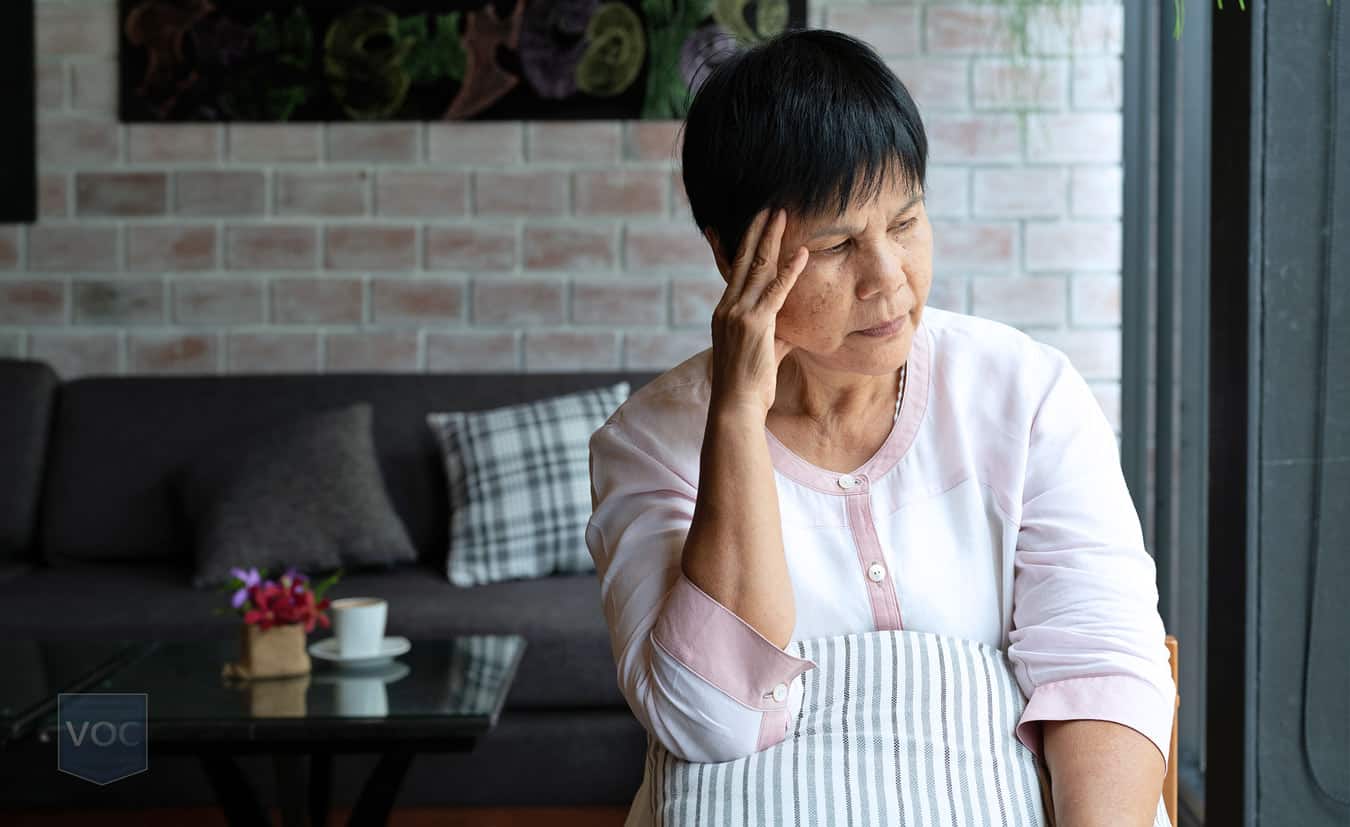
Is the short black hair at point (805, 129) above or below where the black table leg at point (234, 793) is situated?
above

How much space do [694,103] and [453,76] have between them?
2343 millimetres

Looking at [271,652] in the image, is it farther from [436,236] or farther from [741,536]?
[436,236]

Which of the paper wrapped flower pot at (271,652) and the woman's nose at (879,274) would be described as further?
the paper wrapped flower pot at (271,652)

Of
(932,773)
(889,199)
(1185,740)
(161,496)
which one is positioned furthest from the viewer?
(161,496)

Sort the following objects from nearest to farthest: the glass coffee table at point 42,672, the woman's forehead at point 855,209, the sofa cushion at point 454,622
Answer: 1. the woman's forehead at point 855,209
2. the glass coffee table at point 42,672
3. the sofa cushion at point 454,622

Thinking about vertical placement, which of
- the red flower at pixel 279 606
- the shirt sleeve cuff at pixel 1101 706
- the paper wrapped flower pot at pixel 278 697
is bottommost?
the paper wrapped flower pot at pixel 278 697

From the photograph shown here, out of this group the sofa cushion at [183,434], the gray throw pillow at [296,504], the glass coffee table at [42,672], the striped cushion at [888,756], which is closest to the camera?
the striped cushion at [888,756]

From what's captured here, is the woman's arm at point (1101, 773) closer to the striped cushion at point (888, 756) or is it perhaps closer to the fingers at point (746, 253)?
the striped cushion at point (888, 756)

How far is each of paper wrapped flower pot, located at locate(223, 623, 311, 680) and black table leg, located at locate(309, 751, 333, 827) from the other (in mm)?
140

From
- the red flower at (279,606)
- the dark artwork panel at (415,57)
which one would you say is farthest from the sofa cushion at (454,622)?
the dark artwork panel at (415,57)

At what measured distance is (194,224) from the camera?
341 cm

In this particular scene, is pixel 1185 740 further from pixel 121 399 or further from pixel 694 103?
pixel 121 399

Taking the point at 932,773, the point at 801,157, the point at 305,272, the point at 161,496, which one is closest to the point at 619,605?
the point at 932,773

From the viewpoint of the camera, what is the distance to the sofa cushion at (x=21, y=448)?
10.2 ft
